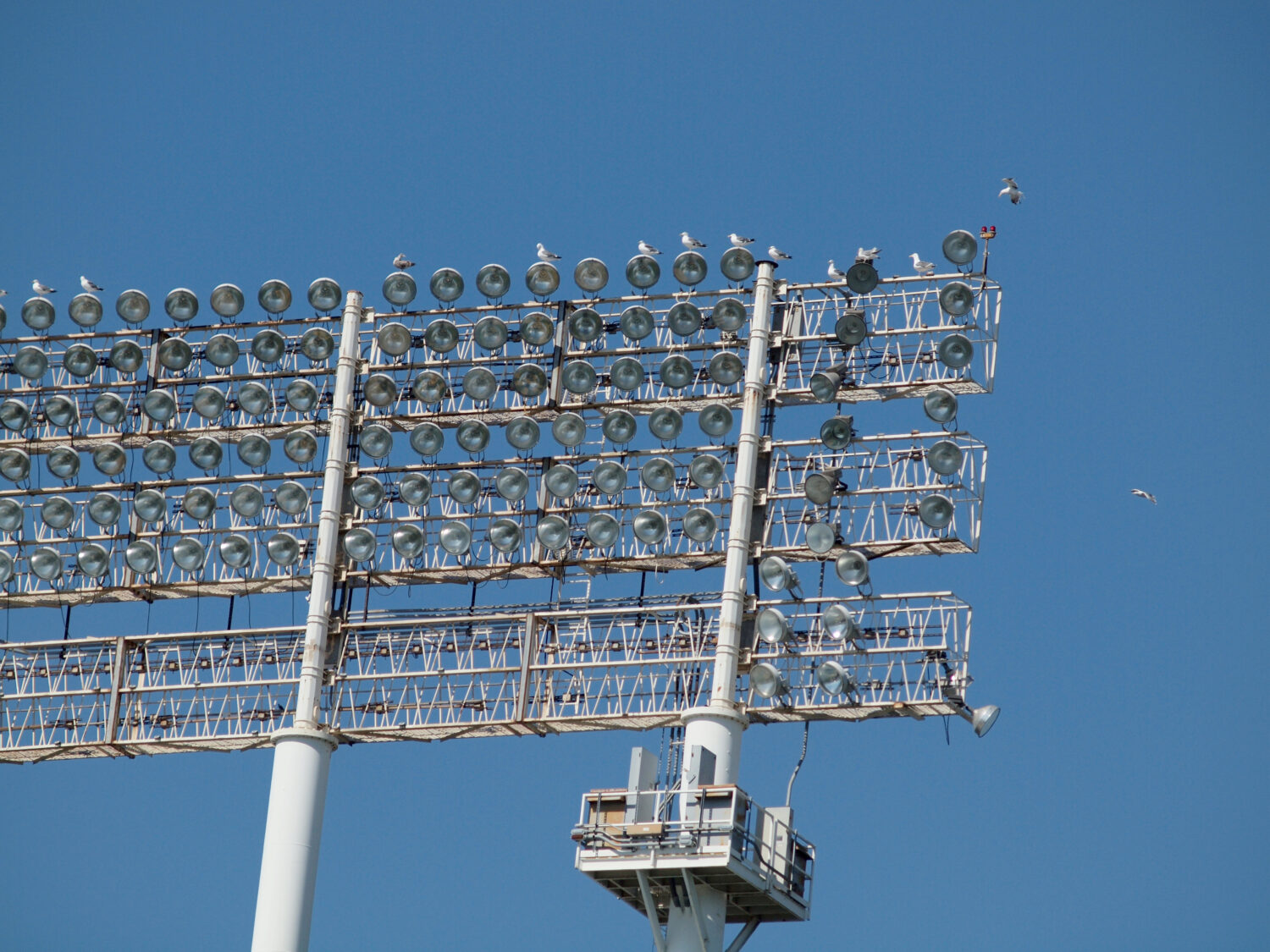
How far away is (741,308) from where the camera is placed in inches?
2726

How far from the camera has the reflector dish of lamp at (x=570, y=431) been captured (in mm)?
69750

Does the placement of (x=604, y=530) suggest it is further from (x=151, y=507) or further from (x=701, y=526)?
(x=151, y=507)

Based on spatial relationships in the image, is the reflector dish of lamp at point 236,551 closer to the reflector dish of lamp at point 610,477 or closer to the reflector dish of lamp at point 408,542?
the reflector dish of lamp at point 408,542

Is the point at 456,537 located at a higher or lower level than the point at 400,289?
lower

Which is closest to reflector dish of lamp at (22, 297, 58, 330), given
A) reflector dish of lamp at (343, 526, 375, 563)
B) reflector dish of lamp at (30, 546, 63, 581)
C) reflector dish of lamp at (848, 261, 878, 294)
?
reflector dish of lamp at (30, 546, 63, 581)

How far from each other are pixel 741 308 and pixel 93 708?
16.8 meters

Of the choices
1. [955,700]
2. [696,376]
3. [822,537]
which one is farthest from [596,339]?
[955,700]

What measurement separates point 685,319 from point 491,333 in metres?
4.61

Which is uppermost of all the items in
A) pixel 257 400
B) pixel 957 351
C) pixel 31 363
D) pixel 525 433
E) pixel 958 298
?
pixel 958 298

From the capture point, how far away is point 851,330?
68.4 meters

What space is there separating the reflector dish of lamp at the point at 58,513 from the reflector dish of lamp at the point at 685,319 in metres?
14.7

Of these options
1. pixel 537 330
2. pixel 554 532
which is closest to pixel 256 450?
pixel 537 330

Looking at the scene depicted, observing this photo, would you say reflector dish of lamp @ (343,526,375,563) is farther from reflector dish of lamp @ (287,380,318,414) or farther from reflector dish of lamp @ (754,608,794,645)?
reflector dish of lamp @ (754,608,794,645)

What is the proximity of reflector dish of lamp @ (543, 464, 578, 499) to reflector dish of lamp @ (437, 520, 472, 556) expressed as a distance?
2.00m
